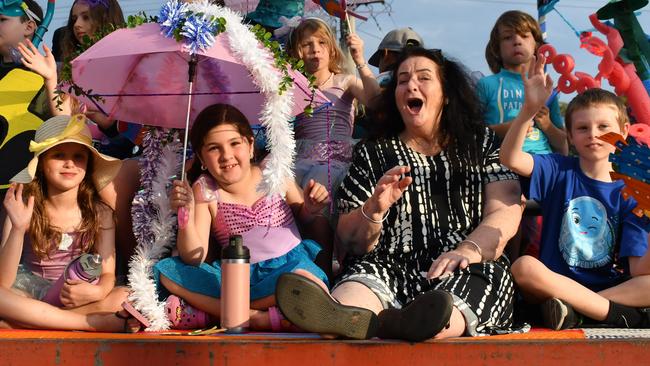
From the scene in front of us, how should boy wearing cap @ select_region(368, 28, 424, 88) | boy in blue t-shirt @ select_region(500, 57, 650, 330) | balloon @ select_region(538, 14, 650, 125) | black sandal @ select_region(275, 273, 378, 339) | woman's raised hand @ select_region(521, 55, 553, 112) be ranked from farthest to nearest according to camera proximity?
boy wearing cap @ select_region(368, 28, 424, 88) < balloon @ select_region(538, 14, 650, 125) < boy in blue t-shirt @ select_region(500, 57, 650, 330) < woman's raised hand @ select_region(521, 55, 553, 112) < black sandal @ select_region(275, 273, 378, 339)

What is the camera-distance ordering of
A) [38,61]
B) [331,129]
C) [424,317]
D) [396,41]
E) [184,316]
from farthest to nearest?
[396,41] < [331,129] < [38,61] < [184,316] < [424,317]

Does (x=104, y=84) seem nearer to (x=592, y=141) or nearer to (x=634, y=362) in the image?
(x=592, y=141)

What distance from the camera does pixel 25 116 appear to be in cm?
486

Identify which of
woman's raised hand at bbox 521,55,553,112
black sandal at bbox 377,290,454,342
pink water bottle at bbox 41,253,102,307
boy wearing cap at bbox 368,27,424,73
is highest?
boy wearing cap at bbox 368,27,424,73

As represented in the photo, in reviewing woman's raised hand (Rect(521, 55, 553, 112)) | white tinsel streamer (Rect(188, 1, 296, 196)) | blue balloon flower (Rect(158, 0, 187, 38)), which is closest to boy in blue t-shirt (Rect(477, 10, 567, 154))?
woman's raised hand (Rect(521, 55, 553, 112))

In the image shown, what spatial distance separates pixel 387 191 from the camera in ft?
11.9

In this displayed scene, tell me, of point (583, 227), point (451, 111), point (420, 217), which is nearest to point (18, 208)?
point (420, 217)

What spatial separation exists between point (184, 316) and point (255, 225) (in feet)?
1.89

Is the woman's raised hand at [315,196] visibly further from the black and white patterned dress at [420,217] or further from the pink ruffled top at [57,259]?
the pink ruffled top at [57,259]

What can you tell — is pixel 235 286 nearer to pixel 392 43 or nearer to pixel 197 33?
pixel 197 33

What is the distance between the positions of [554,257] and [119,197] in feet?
7.50

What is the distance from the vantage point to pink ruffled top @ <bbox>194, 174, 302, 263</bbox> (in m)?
4.06

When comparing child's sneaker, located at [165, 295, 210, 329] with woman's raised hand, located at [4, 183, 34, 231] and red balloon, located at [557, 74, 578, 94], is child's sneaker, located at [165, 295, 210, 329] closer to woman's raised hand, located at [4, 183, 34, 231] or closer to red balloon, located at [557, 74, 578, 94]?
woman's raised hand, located at [4, 183, 34, 231]

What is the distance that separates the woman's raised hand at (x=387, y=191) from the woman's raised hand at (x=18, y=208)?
5.24 feet
